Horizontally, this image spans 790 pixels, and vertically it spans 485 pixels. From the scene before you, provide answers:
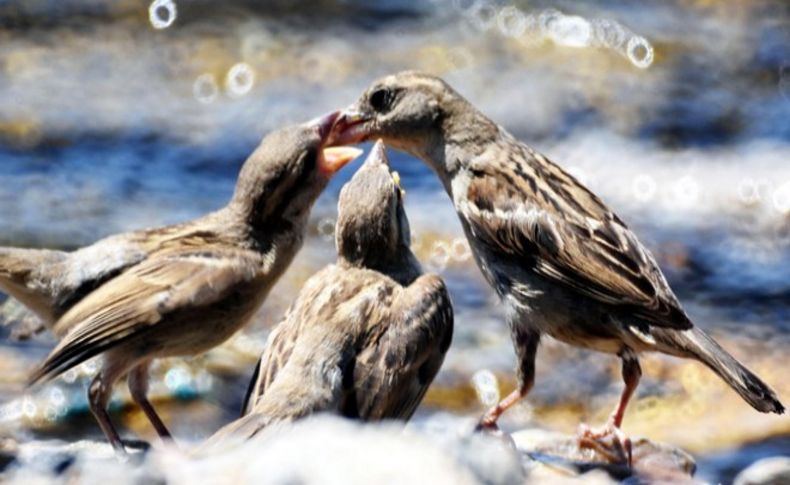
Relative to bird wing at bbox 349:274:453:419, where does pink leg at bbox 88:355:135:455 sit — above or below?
below

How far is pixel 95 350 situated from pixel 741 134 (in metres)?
6.24

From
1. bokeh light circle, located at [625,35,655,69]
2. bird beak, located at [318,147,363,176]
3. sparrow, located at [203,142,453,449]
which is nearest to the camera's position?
sparrow, located at [203,142,453,449]

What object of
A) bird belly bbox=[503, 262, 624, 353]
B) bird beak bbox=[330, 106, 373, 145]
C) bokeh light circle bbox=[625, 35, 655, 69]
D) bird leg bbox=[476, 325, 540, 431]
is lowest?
bird leg bbox=[476, 325, 540, 431]

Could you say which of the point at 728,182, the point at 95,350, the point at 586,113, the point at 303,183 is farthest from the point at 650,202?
the point at 95,350

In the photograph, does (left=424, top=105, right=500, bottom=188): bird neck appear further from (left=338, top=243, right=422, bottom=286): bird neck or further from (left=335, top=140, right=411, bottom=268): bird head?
(left=338, top=243, right=422, bottom=286): bird neck

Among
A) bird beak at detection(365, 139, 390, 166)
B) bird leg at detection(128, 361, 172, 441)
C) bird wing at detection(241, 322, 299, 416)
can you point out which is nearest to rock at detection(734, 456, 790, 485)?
bird wing at detection(241, 322, 299, 416)

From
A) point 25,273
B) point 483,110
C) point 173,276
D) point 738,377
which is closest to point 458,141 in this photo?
point 173,276

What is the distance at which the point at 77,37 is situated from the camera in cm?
1324

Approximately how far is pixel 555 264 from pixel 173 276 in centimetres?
161

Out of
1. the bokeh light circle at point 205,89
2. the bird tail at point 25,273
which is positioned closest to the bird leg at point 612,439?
the bird tail at point 25,273

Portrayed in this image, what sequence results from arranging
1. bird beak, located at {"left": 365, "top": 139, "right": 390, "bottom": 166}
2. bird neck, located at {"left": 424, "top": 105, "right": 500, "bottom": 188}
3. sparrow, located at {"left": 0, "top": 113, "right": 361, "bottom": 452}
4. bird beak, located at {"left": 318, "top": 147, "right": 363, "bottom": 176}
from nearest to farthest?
1. sparrow, located at {"left": 0, "top": 113, "right": 361, "bottom": 452}
2. bird beak, located at {"left": 365, "top": 139, "right": 390, "bottom": 166}
3. bird beak, located at {"left": 318, "top": 147, "right": 363, "bottom": 176}
4. bird neck, located at {"left": 424, "top": 105, "right": 500, "bottom": 188}

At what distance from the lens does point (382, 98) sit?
7488 mm

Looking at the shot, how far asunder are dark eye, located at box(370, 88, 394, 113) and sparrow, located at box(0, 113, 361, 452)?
0.26 meters

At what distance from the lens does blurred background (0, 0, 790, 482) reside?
328 inches
